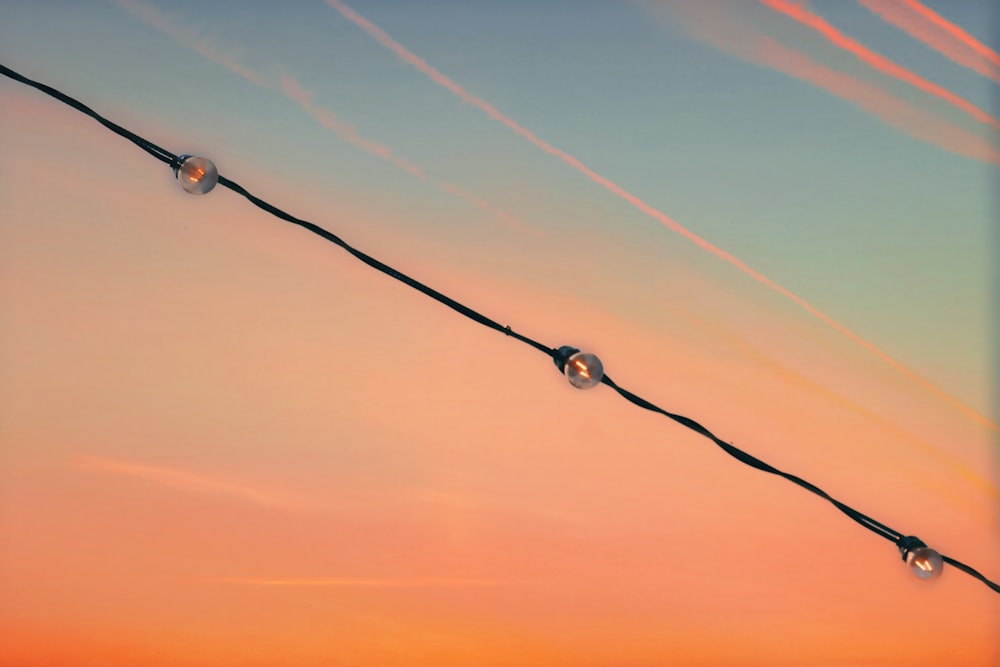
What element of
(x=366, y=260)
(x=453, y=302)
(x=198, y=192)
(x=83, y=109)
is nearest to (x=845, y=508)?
→ (x=453, y=302)

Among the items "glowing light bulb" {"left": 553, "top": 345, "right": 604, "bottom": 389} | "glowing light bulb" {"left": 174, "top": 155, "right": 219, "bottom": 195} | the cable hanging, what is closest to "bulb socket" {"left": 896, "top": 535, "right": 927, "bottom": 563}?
the cable hanging

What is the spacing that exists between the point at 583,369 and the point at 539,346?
8.9 inches

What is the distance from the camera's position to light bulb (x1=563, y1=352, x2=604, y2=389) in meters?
3.89

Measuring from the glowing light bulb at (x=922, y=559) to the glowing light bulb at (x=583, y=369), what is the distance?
5.58ft

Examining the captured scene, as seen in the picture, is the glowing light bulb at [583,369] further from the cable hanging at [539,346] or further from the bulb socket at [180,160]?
the bulb socket at [180,160]

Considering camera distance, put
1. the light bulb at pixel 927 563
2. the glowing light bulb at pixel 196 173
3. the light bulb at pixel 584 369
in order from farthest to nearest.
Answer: the light bulb at pixel 927 563 < the glowing light bulb at pixel 196 173 < the light bulb at pixel 584 369

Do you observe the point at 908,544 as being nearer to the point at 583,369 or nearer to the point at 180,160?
the point at 583,369

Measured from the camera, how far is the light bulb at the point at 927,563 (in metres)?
4.28

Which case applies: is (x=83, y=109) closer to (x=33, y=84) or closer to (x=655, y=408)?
(x=33, y=84)

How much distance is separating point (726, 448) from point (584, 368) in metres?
0.80

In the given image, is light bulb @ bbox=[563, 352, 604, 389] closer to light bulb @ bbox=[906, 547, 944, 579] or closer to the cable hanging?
the cable hanging

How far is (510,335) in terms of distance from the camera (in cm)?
419

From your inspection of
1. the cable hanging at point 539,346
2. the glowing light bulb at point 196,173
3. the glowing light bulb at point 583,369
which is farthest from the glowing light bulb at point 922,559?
the glowing light bulb at point 196,173

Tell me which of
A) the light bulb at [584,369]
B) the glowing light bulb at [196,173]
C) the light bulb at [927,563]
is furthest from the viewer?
the light bulb at [927,563]
